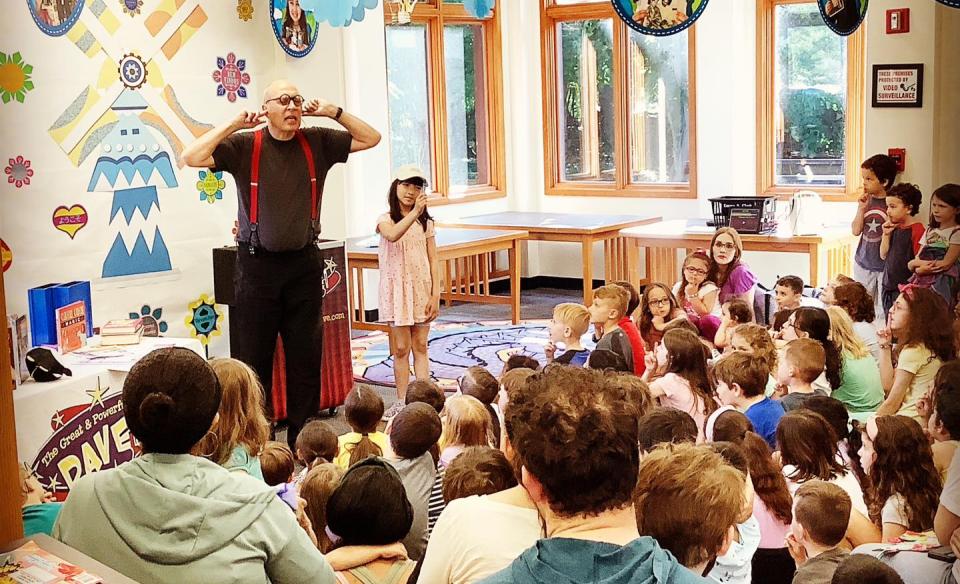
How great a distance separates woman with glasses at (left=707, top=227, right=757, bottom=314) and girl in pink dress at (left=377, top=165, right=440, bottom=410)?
147 centimetres

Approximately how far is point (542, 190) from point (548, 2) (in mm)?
1647

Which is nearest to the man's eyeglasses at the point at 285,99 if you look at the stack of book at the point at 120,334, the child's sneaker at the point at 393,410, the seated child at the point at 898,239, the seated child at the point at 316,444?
the stack of book at the point at 120,334

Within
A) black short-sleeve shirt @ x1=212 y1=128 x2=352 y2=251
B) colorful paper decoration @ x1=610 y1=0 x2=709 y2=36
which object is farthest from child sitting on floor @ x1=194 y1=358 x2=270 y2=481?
colorful paper decoration @ x1=610 y1=0 x2=709 y2=36

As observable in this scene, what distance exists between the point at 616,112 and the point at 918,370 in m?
6.07

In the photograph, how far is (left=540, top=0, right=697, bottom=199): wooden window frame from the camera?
9477 millimetres

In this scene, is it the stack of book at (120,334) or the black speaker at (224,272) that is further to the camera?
the black speaker at (224,272)

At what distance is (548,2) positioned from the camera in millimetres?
10195

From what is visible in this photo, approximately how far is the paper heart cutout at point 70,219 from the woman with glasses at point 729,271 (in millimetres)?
3210

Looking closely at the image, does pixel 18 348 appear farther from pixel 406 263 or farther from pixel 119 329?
pixel 406 263

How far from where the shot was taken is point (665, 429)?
10.6 ft

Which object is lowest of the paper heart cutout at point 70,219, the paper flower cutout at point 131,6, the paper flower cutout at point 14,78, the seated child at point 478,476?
the seated child at point 478,476

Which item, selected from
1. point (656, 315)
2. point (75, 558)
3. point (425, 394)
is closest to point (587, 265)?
point (656, 315)

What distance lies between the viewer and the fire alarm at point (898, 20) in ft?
21.7

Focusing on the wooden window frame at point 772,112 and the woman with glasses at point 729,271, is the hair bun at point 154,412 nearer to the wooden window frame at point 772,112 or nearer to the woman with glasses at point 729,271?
the woman with glasses at point 729,271
